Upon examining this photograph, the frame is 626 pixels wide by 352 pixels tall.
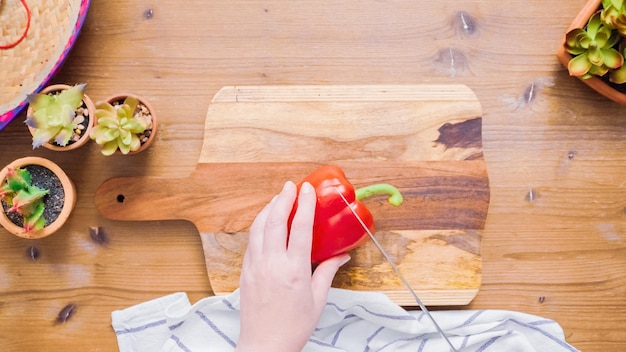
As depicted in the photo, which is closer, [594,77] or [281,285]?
[281,285]

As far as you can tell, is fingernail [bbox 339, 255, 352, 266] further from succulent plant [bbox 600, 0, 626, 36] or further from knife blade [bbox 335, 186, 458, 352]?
succulent plant [bbox 600, 0, 626, 36]

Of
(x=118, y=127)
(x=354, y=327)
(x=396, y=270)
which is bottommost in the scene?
(x=354, y=327)

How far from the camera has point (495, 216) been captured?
0.99m

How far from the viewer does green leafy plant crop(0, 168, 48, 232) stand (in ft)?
2.76

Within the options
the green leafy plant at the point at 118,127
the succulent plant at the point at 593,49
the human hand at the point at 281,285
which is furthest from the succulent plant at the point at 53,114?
the succulent plant at the point at 593,49

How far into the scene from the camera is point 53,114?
818 millimetres

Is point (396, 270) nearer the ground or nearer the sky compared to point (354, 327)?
nearer the sky

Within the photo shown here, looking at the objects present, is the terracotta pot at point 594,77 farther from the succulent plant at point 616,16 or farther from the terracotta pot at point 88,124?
the terracotta pot at point 88,124

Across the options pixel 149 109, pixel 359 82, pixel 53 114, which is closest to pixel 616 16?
pixel 359 82

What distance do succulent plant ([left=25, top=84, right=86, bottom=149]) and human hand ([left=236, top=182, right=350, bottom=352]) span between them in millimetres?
342

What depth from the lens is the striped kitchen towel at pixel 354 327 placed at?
94 centimetres

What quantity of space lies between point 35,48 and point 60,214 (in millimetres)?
281

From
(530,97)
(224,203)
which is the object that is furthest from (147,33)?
(530,97)

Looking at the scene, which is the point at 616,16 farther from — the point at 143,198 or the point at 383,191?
the point at 143,198
